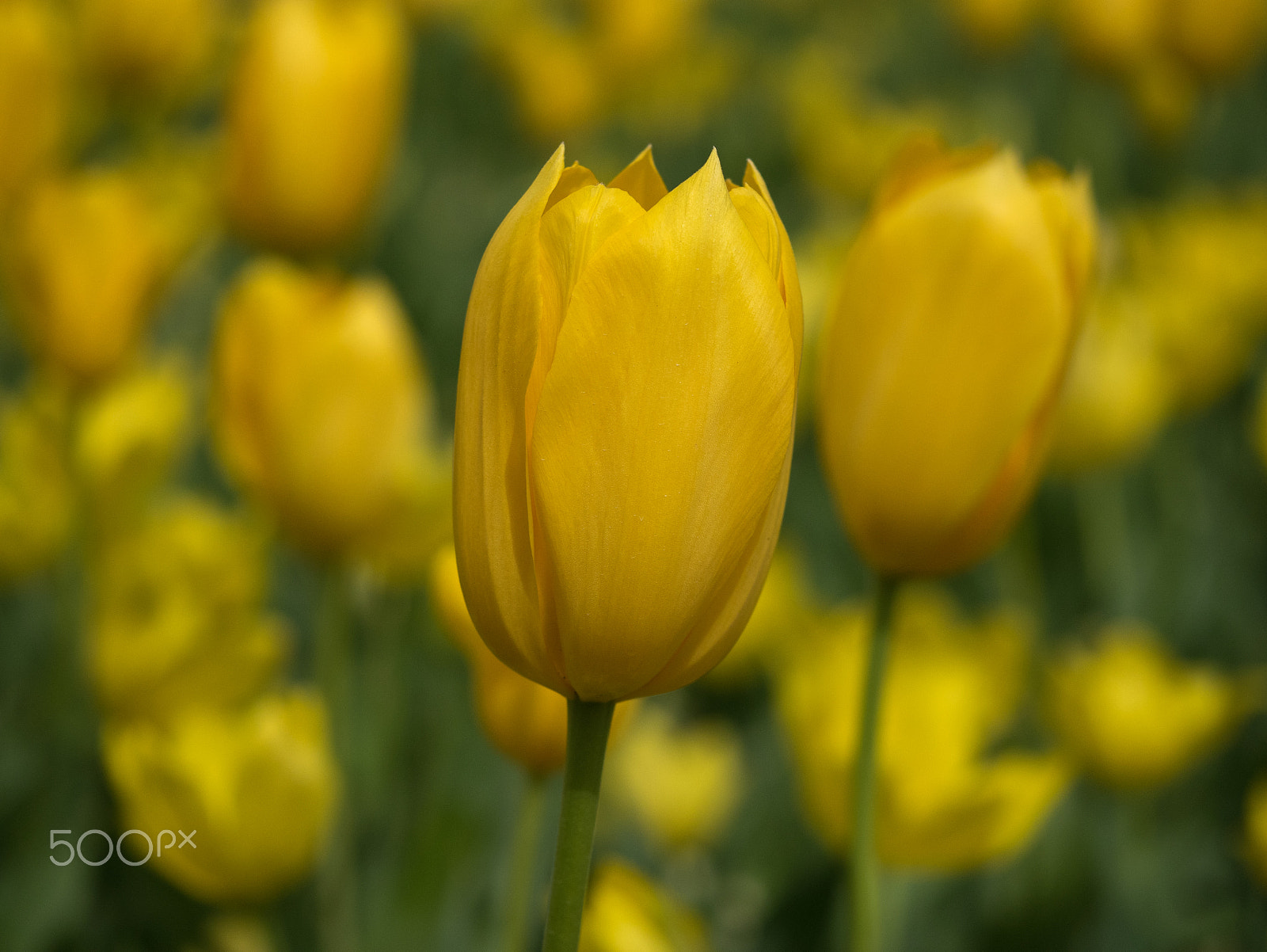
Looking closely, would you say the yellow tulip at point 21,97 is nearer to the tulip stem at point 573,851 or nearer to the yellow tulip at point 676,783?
the yellow tulip at point 676,783

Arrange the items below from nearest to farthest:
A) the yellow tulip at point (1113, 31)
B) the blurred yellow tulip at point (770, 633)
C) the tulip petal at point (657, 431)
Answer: the tulip petal at point (657, 431) < the blurred yellow tulip at point (770, 633) < the yellow tulip at point (1113, 31)

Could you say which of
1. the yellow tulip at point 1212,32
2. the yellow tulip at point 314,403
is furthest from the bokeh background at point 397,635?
the yellow tulip at point 1212,32

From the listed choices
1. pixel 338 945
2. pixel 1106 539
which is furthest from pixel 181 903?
pixel 1106 539

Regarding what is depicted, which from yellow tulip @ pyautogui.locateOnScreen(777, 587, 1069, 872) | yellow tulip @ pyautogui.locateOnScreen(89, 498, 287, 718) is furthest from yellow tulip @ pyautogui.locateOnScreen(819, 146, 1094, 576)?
yellow tulip @ pyautogui.locateOnScreen(89, 498, 287, 718)

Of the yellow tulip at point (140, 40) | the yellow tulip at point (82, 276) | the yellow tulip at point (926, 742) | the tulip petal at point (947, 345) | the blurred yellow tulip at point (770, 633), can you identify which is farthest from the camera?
the yellow tulip at point (140, 40)

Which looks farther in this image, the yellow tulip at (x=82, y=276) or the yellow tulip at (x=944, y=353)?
the yellow tulip at (x=82, y=276)

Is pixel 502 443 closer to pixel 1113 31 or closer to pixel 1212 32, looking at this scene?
pixel 1212 32

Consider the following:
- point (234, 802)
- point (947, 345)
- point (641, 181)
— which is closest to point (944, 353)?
point (947, 345)
